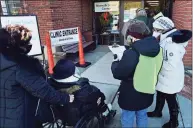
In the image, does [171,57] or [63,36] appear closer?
[171,57]

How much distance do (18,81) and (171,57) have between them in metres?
1.72

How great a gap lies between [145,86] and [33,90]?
1.17m

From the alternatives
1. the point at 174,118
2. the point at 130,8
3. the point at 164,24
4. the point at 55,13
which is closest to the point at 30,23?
the point at 164,24

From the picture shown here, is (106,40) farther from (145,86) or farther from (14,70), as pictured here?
(14,70)

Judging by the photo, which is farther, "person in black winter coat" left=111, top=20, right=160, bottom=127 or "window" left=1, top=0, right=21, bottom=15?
"window" left=1, top=0, right=21, bottom=15

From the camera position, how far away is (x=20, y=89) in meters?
1.78

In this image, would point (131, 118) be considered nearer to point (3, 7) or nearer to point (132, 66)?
point (132, 66)

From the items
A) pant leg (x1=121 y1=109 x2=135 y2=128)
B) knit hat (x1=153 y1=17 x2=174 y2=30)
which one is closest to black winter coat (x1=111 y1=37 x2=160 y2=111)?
pant leg (x1=121 y1=109 x2=135 y2=128)

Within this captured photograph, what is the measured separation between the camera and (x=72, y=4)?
24.4 feet

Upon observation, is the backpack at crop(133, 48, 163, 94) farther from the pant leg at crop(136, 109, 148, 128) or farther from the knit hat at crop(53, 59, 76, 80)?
the knit hat at crop(53, 59, 76, 80)

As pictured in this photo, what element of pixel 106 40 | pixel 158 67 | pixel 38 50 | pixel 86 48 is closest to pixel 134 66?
pixel 158 67

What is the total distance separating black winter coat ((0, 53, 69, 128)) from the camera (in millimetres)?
1707

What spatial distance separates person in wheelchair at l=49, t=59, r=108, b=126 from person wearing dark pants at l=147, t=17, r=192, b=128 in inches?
36.3

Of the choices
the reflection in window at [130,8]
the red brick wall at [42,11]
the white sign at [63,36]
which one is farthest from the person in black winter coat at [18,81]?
the reflection in window at [130,8]
